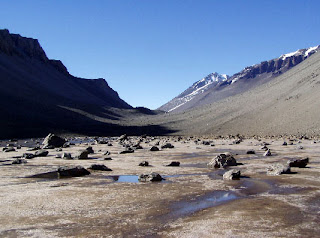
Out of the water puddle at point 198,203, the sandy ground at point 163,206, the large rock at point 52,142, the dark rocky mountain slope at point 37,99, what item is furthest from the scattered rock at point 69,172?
the dark rocky mountain slope at point 37,99

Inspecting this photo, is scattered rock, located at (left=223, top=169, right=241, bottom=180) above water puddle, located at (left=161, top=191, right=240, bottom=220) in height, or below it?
above

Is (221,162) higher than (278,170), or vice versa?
(221,162)

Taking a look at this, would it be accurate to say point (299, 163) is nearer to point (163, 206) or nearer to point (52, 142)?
point (163, 206)

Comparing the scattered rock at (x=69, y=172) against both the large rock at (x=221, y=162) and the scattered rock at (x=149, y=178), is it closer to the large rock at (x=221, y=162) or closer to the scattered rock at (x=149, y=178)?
the scattered rock at (x=149, y=178)

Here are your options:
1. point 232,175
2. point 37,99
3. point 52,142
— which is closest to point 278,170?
point 232,175

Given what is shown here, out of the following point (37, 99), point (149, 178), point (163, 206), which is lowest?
point (163, 206)

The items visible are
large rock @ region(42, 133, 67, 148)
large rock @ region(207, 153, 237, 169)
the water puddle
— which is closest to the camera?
the water puddle

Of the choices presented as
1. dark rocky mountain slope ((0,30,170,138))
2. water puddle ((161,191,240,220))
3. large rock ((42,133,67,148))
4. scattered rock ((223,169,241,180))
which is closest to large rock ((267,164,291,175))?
scattered rock ((223,169,241,180))

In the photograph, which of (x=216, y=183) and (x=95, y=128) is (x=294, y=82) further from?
(x=216, y=183)

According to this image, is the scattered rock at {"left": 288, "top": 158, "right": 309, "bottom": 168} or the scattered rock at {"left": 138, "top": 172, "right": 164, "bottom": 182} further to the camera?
the scattered rock at {"left": 288, "top": 158, "right": 309, "bottom": 168}

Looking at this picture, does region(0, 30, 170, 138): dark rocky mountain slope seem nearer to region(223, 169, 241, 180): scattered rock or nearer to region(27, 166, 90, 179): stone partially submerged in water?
region(27, 166, 90, 179): stone partially submerged in water

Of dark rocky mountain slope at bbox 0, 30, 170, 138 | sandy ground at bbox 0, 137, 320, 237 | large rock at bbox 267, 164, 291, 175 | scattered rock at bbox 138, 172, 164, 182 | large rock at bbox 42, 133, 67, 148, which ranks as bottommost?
sandy ground at bbox 0, 137, 320, 237

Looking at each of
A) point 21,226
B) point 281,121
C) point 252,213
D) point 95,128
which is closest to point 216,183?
point 252,213

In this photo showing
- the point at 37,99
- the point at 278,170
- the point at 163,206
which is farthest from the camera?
the point at 37,99
